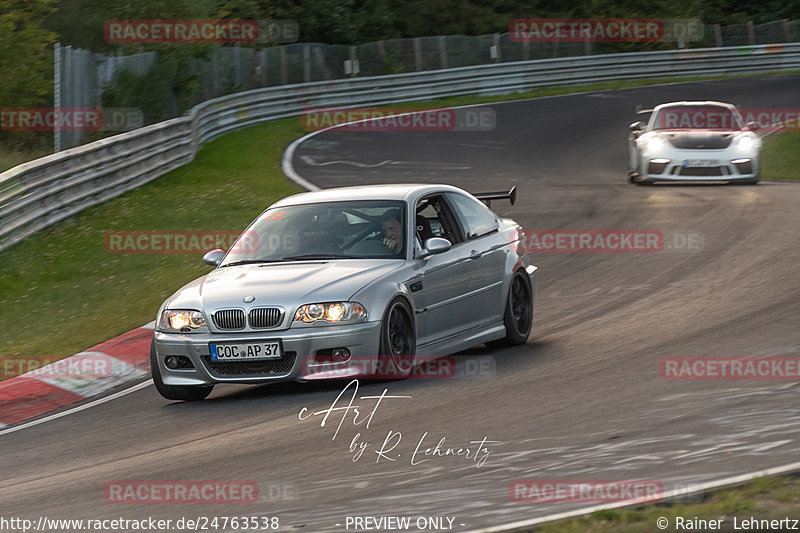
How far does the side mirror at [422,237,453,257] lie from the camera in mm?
9078

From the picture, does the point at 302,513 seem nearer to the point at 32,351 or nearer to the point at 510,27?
the point at 32,351

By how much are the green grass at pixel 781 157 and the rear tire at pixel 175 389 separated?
16197mm

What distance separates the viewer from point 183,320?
8.64m

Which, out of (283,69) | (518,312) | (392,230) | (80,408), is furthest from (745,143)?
(283,69)

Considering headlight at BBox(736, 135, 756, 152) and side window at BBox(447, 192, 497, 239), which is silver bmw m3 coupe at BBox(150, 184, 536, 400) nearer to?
side window at BBox(447, 192, 497, 239)

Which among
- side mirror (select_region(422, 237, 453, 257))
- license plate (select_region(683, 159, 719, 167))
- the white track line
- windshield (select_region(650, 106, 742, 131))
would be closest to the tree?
windshield (select_region(650, 106, 742, 131))

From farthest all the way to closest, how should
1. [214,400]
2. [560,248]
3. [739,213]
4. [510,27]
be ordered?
[510,27]
[739,213]
[560,248]
[214,400]

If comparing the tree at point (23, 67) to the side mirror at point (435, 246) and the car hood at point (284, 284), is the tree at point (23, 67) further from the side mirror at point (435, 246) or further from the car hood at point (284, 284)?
the side mirror at point (435, 246)

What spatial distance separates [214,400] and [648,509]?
4800 mm

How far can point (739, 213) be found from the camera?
16469 mm

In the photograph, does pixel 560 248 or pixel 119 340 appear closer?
pixel 119 340

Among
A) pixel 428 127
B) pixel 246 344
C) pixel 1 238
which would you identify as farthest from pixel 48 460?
pixel 428 127

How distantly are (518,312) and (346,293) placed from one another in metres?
2.34

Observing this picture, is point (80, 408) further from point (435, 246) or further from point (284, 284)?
point (435, 246)
